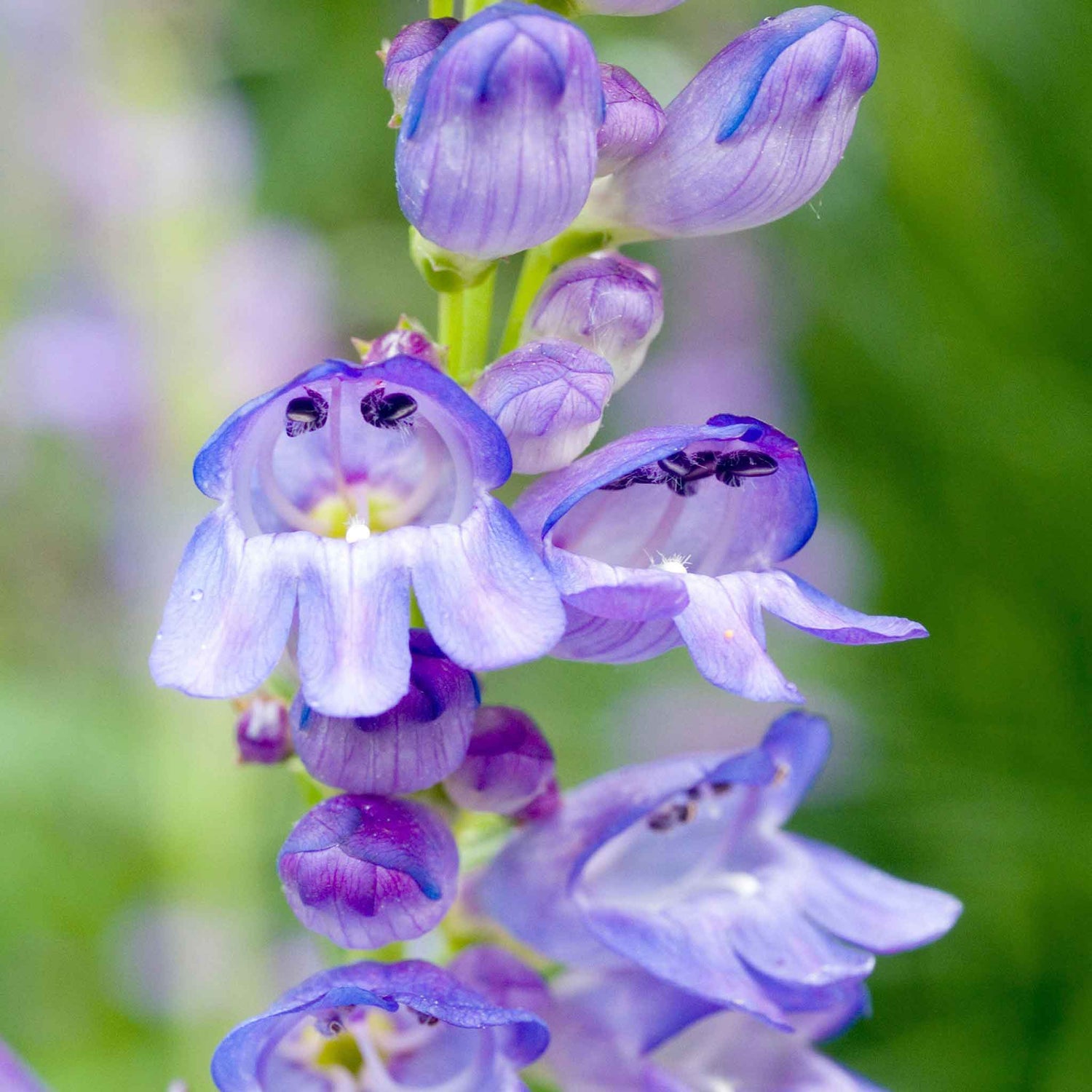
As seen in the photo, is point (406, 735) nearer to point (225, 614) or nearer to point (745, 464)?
point (225, 614)

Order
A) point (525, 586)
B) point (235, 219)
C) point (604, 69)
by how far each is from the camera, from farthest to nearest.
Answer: point (235, 219), point (604, 69), point (525, 586)

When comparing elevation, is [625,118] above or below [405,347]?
above

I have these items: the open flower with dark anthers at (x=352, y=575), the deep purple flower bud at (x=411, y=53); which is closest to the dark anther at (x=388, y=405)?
the open flower with dark anthers at (x=352, y=575)

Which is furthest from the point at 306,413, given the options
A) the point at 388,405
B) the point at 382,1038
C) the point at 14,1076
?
the point at 14,1076

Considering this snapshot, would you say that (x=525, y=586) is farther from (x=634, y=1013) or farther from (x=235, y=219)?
(x=235, y=219)

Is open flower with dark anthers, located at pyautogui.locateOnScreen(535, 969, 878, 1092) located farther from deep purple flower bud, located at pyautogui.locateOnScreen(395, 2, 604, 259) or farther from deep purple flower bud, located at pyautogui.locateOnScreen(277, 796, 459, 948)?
deep purple flower bud, located at pyautogui.locateOnScreen(395, 2, 604, 259)

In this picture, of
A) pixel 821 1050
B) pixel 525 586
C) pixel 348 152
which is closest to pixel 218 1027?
pixel 821 1050
